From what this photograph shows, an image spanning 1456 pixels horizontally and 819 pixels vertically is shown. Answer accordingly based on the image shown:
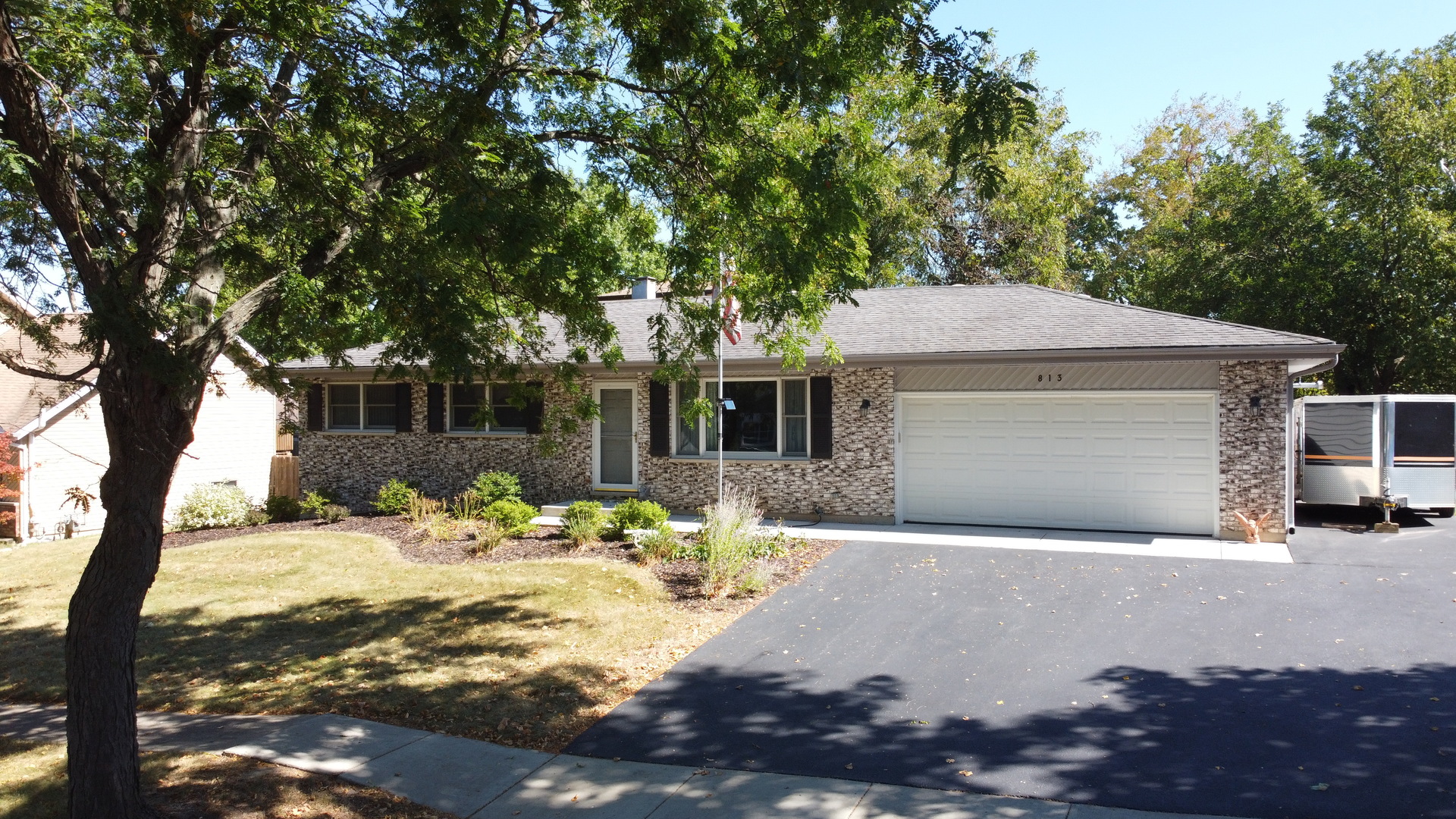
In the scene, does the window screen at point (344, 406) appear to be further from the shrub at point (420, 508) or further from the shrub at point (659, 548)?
the shrub at point (659, 548)

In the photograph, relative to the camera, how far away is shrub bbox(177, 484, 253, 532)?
16594 mm

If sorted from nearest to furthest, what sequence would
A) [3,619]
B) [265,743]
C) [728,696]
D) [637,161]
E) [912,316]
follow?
1. [265,743]
2. [728,696]
3. [637,161]
4. [3,619]
5. [912,316]

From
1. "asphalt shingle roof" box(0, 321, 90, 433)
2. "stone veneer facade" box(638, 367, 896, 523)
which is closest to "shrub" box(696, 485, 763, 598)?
"stone veneer facade" box(638, 367, 896, 523)

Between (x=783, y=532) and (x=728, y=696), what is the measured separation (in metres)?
5.79

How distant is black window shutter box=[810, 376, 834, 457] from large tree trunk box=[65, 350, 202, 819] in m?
10.3

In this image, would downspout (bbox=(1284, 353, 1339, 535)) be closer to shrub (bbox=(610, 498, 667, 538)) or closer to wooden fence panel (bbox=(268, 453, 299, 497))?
shrub (bbox=(610, 498, 667, 538))

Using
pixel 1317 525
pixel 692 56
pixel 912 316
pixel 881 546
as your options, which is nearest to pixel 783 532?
pixel 881 546

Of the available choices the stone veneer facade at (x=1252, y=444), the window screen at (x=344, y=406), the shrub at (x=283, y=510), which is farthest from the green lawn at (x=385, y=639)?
the stone veneer facade at (x=1252, y=444)

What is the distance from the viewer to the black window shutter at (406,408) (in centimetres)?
1767

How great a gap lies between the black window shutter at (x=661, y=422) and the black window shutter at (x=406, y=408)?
5.36 meters

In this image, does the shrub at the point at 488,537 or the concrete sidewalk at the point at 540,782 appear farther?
the shrub at the point at 488,537

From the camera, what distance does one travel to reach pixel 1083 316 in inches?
547

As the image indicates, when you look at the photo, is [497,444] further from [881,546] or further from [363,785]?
[363,785]

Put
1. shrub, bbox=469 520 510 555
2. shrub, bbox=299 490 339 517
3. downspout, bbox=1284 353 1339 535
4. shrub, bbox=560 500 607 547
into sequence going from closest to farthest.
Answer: downspout, bbox=1284 353 1339 535 → shrub, bbox=469 520 510 555 → shrub, bbox=560 500 607 547 → shrub, bbox=299 490 339 517
